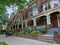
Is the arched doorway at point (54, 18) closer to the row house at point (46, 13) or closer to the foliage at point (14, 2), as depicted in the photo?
the row house at point (46, 13)

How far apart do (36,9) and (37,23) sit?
3705 millimetres

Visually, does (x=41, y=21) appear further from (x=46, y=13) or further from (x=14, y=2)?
(x=14, y=2)

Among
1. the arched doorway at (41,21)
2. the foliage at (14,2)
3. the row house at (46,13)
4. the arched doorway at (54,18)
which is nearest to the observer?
the foliage at (14,2)

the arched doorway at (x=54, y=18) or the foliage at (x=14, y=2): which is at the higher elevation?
the foliage at (x=14, y=2)

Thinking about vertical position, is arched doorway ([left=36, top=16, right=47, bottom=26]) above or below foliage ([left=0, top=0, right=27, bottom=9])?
below

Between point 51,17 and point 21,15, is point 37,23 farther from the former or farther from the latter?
point 21,15

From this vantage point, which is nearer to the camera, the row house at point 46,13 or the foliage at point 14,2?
the foliage at point 14,2

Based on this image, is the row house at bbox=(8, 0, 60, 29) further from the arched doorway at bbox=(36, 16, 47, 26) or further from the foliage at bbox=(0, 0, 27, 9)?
the foliage at bbox=(0, 0, 27, 9)

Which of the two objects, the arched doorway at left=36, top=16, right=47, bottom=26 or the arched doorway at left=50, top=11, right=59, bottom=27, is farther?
Answer: the arched doorway at left=36, top=16, right=47, bottom=26

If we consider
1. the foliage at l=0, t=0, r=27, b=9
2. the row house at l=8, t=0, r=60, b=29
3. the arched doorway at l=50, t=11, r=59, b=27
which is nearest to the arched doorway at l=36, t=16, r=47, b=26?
the row house at l=8, t=0, r=60, b=29

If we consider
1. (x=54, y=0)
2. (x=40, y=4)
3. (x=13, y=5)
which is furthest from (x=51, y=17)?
(x=13, y=5)

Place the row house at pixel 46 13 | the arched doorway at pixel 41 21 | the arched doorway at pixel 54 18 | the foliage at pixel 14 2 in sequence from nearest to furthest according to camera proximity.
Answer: the foliage at pixel 14 2
the row house at pixel 46 13
the arched doorway at pixel 54 18
the arched doorway at pixel 41 21

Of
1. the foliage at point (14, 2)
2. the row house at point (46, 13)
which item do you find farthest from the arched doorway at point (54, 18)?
the foliage at point (14, 2)

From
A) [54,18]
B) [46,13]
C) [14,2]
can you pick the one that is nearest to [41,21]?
[54,18]
